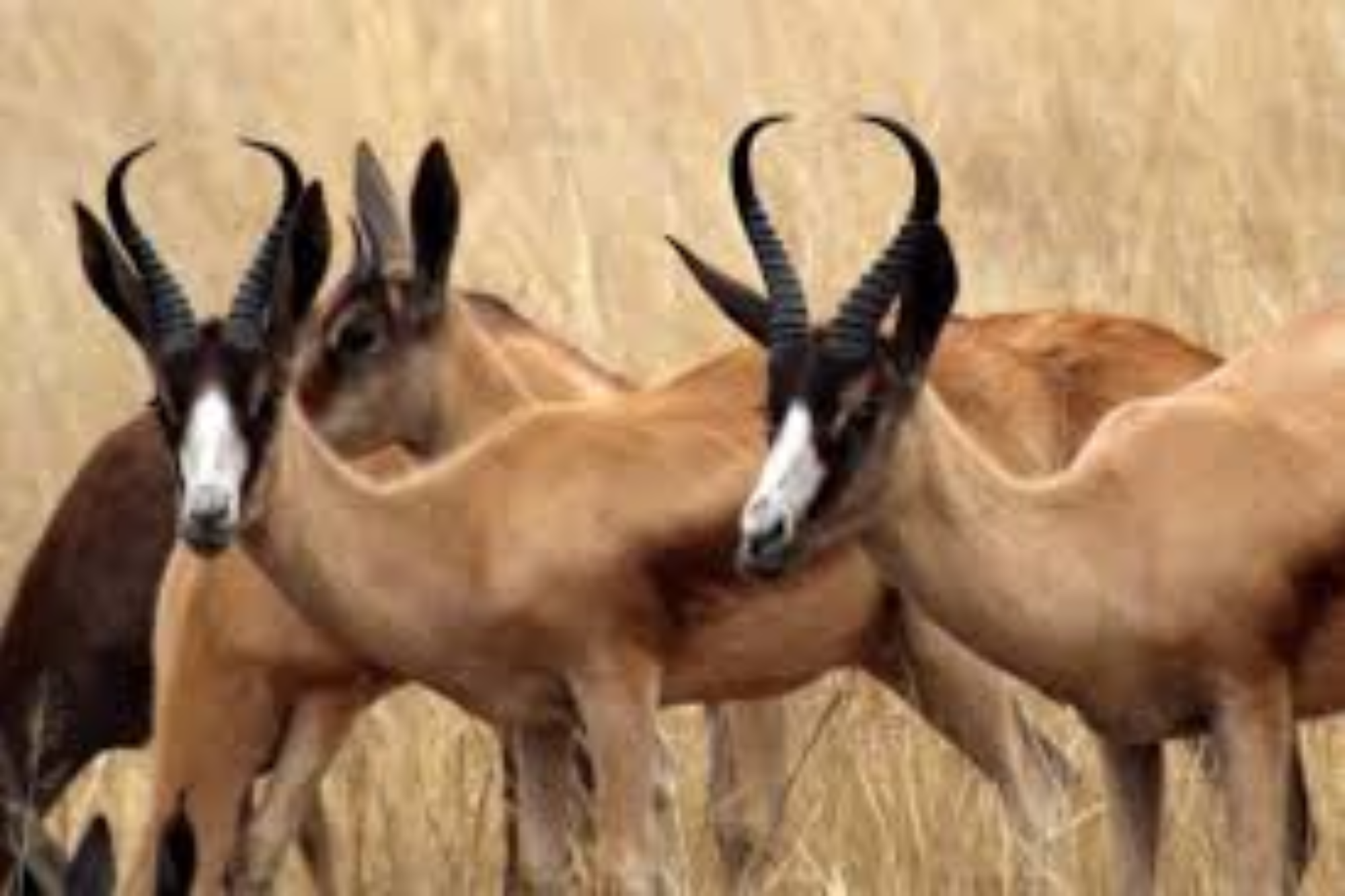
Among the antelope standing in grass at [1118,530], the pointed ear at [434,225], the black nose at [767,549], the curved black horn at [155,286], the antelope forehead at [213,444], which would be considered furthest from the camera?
the pointed ear at [434,225]

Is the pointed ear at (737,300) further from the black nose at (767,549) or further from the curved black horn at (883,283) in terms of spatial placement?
the black nose at (767,549)

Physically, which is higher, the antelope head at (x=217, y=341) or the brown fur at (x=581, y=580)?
the antelope head at (x=217, y=341)

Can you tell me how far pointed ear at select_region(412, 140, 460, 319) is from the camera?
12219mm

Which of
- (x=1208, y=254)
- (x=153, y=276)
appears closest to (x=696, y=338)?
(x=1208, y=254)

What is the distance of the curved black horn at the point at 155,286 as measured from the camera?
1077 cm

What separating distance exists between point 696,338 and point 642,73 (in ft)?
7.52

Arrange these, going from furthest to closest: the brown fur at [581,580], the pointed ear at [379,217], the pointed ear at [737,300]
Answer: the pointed ear at [379,217]
the brown fur at [581,580]
the pointed ear at [737,300]

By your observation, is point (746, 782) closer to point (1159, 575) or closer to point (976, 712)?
point (976, 712)

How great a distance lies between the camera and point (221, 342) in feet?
35.1

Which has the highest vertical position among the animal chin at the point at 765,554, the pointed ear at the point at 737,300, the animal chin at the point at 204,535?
the pointed ear at the point at 737,300

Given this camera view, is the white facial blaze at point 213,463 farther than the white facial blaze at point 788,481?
Yes

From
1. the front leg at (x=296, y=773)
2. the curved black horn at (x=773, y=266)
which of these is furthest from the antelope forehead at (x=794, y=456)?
the front leg at (x=296, y=773)

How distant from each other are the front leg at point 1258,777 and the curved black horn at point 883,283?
941 mm

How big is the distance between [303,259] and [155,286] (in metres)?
0.36
